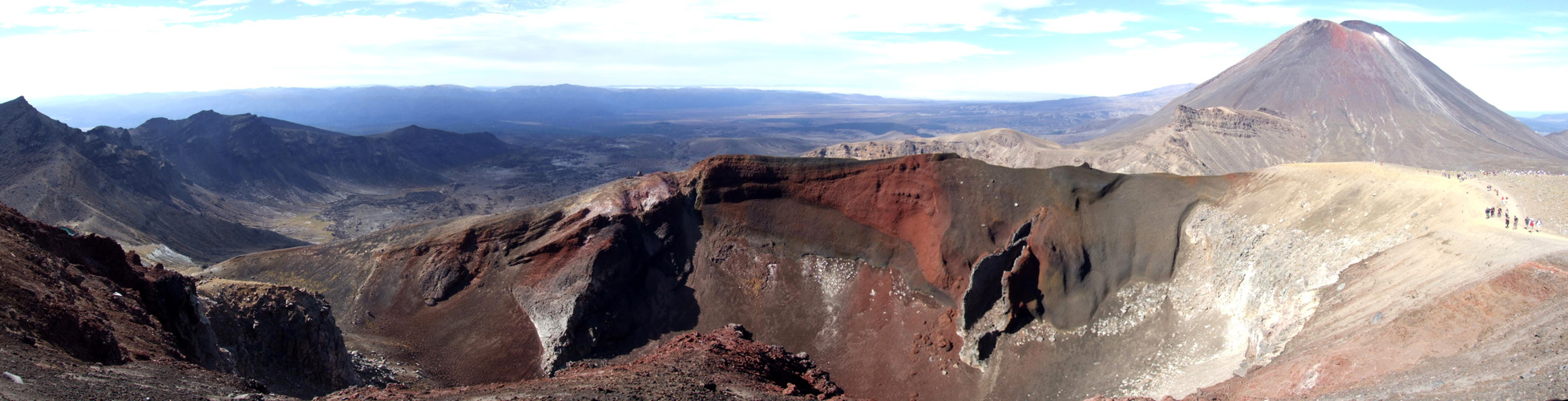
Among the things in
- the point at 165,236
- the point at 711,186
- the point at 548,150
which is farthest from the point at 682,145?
the point at 711,186

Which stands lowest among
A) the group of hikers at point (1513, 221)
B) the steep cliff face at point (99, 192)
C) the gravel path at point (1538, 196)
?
the steep cliff face at point (99, 192)

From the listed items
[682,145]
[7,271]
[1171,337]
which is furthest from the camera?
[682,145]

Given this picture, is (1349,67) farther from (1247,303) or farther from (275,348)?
(275,348)

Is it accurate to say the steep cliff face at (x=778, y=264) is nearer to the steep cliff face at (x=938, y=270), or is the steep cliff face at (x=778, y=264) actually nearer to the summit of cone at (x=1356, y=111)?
the steep cliff face at (x=938, y=270)

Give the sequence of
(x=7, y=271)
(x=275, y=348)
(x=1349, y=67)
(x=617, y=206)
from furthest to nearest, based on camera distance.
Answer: (x=1349, y=67) < (x=617, y=206) < (x=275, y=348) < (x=7, y=271)

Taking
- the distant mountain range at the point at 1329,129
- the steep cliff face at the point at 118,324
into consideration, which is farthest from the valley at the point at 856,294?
the distant mountain range at the point at 1329,129

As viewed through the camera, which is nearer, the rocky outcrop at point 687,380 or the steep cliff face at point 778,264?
the rocky outcrop at point 687,380

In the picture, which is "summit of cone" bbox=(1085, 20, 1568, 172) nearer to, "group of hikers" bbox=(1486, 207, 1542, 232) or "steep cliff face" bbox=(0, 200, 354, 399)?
"group of hikers" bbox=(1486, 207, 1542, 232)
